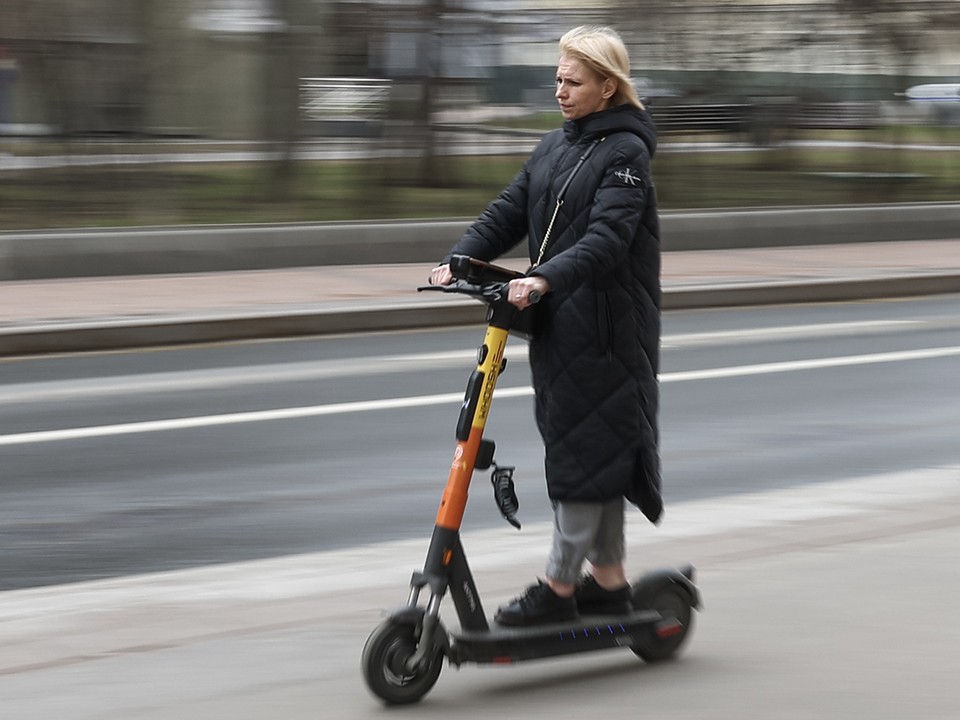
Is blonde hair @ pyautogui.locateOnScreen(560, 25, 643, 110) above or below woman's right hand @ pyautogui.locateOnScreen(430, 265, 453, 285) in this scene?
above

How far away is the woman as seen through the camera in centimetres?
407

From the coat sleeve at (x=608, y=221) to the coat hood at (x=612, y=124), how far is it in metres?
0.05

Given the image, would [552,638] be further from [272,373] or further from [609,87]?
[272,373]

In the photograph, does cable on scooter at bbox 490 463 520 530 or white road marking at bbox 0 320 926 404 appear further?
white road marking at bbox 0 320 926 404

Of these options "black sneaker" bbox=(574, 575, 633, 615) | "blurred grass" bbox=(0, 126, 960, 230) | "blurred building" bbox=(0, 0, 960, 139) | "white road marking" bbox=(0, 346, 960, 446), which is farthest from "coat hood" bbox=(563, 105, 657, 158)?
"blurred building" bbox=(0, 0, 960, 139)

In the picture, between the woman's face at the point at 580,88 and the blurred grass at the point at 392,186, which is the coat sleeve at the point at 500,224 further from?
the blurred grass at the point at 392,186

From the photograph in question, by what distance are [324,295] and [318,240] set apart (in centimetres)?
216

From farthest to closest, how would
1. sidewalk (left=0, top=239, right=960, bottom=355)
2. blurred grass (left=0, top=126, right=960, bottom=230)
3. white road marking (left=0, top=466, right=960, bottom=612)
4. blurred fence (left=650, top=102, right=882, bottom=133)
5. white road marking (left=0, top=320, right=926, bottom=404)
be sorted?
blurred fence (left=650, top=102, right=882, bottom=133) < blurred grass (left=0, top=126, right=960, bottom=230) < sidewalk (left=0, top=239, right=960, bottom=355) < white road marking (left=0, top=320, right=926, bottom=404) < white road marking (left=0, top=466, right=960, bottom=612)

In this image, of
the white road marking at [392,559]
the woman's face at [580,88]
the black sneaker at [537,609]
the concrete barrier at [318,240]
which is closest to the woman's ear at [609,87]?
the woman's face at [580,88]

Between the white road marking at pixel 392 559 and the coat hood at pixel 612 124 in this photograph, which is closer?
the coat hood at pixel 612 124

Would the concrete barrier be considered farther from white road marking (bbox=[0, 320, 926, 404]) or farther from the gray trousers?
the gray trousers

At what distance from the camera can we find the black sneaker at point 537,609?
4.26 metres

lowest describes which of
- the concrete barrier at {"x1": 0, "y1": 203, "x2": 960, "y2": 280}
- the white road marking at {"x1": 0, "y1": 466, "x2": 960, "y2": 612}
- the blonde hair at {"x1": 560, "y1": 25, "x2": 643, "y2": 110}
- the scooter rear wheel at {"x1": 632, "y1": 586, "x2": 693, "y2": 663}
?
the concrete barrier at {"x1": 0, "y1": 203, "x2": 960, "y2": 280}

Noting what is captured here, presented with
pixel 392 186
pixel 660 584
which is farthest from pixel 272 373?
pixel 392 186
